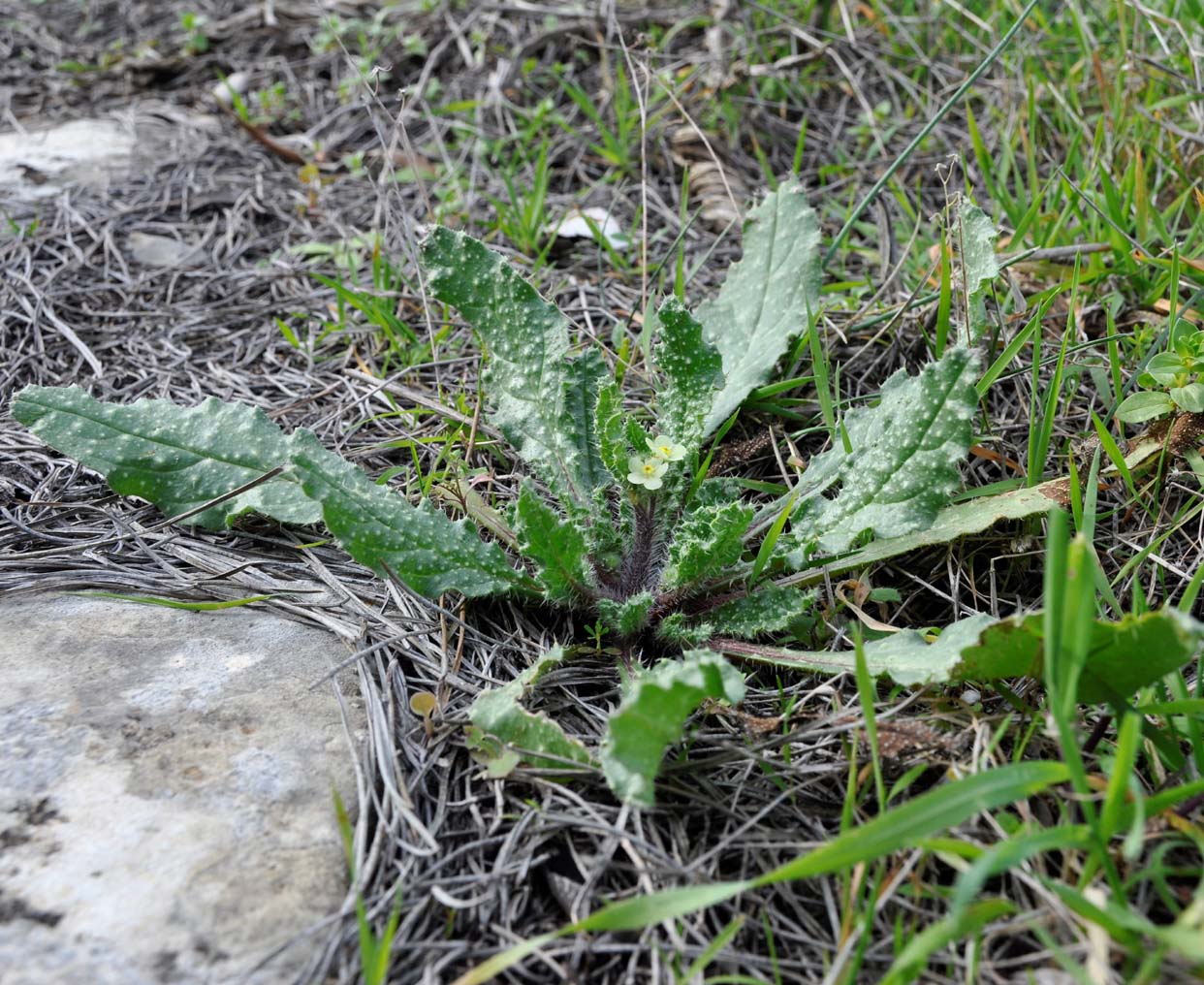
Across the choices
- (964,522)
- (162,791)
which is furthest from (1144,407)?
(162,791)

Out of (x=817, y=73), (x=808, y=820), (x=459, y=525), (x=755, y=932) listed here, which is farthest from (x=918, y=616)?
(x=817, y=73)

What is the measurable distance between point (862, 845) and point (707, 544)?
643mm

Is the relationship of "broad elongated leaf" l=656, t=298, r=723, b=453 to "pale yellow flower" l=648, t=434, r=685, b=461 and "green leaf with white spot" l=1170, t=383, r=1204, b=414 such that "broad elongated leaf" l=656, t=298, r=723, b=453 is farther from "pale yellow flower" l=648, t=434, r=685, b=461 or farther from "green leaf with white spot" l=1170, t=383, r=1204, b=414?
"green leaf with white spot" l=1170, t=383, r=1204, b=414

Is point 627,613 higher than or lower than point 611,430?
lower

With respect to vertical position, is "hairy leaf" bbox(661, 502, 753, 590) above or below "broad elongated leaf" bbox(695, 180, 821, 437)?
below

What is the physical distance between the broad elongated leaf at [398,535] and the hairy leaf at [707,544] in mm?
287

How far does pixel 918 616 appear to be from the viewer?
1.85 meters

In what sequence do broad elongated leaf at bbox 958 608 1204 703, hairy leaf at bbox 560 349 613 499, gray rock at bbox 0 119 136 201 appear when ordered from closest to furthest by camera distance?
broad elongated leaf at bbox 958 608 1204 703, hairy leaf at bbox 560 349 613 499, gray rock at bbox 0 119 136 201

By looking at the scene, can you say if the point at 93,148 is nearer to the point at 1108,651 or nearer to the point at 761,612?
the point at 761,612

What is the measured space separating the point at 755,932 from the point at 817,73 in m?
2.96

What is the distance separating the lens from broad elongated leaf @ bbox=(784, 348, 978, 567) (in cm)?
162

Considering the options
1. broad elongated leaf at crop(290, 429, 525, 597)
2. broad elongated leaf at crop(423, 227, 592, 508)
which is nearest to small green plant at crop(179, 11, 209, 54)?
broad elongated leaf at crop(423, 227, 592, 508)

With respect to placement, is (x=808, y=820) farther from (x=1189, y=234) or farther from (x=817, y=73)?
(x=817, y=73)

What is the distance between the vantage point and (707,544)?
1698mm
